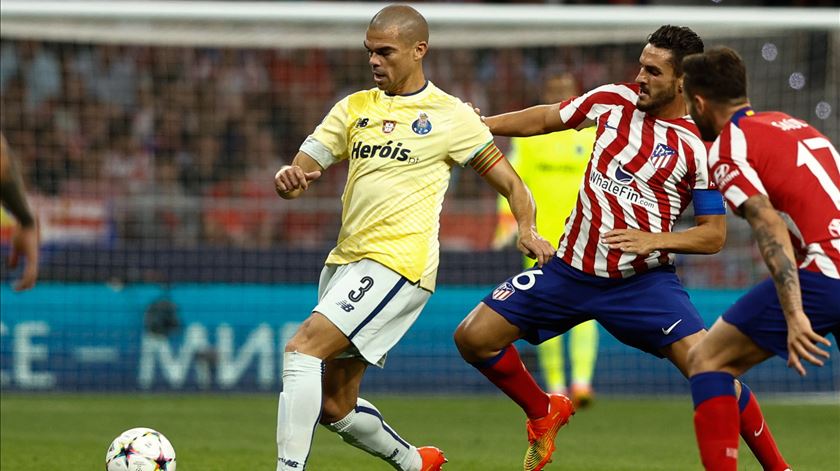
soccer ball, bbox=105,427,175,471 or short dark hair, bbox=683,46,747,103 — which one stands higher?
short dark hair, bbox=683,46,747,103

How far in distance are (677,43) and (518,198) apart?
107cm

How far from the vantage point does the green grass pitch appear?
7.84 m

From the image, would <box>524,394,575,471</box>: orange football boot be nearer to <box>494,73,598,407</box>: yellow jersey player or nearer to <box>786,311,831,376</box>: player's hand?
<box>786,311,831,376</box>: player's hand

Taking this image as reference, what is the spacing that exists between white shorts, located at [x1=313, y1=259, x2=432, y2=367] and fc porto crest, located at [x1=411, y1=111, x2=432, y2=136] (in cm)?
64

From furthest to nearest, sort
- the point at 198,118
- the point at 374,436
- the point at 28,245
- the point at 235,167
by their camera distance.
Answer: the point at 198,118, the point at 235,167, the point at 374,436, the point at 28,245

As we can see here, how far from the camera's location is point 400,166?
603cm

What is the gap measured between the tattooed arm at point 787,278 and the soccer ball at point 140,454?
9.46 feet

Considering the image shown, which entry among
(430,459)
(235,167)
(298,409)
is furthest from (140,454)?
(235,167)

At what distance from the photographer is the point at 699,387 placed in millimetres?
5379

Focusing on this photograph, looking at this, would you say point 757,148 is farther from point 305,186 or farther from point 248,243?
point 248,243

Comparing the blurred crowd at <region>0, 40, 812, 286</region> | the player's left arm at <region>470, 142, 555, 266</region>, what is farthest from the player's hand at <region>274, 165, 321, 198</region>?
the blurred crowd at <region>0, 40, 812, 286</region>

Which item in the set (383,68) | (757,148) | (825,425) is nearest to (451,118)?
(383,68)

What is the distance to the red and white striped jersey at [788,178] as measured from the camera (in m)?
5.07

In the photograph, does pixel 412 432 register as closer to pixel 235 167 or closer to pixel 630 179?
→ pixel 630 179
